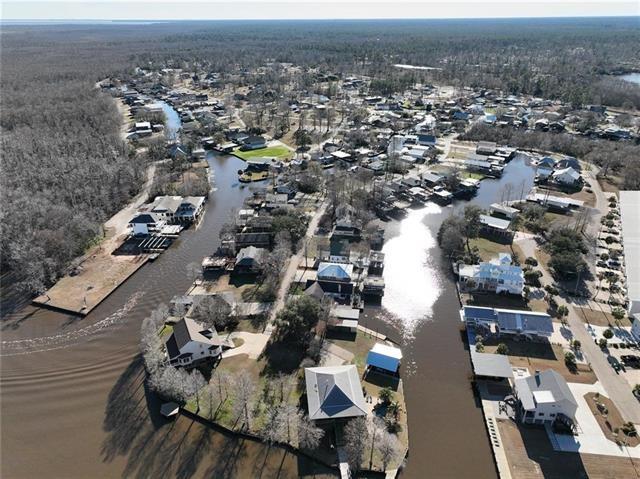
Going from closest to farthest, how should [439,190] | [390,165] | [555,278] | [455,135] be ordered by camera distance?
[555,278] → [439,190] → [390,165] → [455,135]

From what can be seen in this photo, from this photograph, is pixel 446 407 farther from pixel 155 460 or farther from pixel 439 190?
pixel 439 190

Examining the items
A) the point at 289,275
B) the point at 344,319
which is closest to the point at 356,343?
the point at 344,319

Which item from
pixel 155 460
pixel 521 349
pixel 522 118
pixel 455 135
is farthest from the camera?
pixel 522 118

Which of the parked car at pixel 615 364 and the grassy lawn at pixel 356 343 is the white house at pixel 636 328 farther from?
the grassy lawn at pixel 356 343

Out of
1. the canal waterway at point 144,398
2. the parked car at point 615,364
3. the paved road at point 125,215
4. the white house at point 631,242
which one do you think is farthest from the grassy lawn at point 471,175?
the paved road at point 125,215

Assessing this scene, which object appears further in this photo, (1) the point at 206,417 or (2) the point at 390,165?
(2) the point at 390,165

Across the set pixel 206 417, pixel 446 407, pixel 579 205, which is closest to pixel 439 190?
pixel 579 205
